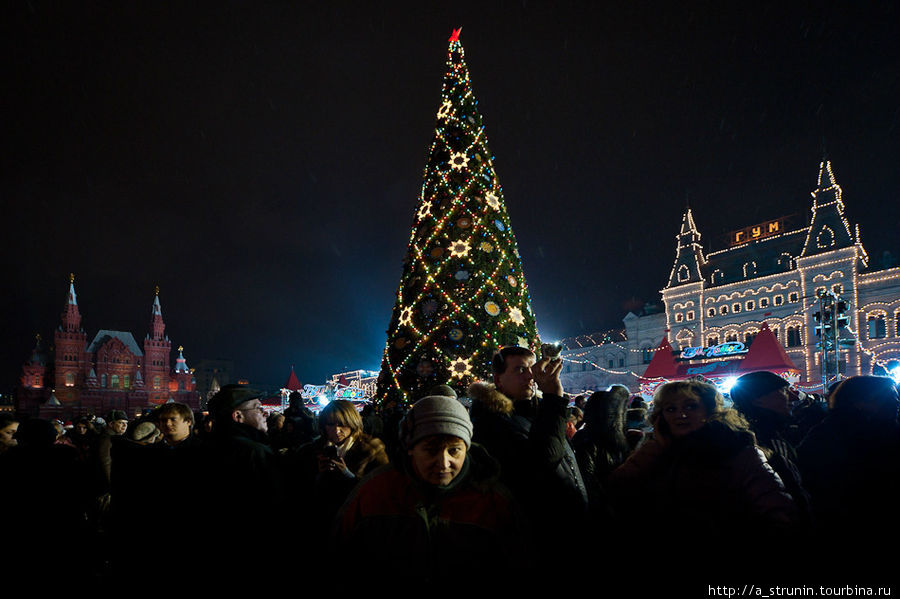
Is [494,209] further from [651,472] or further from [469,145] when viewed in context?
[651,472]

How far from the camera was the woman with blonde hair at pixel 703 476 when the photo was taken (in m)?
2.27

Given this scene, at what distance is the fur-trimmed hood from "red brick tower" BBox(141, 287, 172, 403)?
91.3 m

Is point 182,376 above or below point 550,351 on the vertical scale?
above

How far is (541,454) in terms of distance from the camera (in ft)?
8.05

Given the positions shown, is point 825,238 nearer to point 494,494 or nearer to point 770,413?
point 770,413

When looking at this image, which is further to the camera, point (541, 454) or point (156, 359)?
point (156, 359)

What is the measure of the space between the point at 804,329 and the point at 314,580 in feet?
163

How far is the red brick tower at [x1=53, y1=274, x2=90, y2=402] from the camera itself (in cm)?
7456

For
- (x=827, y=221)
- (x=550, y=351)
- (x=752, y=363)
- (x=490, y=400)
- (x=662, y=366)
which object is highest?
(x=827, y=221)

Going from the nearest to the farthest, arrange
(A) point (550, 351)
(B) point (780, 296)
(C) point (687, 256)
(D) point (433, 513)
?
(D) point (433, 513), (A) point (550, 351), (B) point (780, 296), (C) point (687, 256)

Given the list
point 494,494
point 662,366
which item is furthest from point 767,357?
point 494,494

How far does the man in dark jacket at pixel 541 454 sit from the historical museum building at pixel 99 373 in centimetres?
8445

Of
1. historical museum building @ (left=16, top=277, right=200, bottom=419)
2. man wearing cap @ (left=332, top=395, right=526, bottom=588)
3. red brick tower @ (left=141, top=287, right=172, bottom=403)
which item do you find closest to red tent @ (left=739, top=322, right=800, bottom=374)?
man wearing cap @ (left=332, top=395, right=526, bottom=588)

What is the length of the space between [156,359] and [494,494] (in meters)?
96.4
